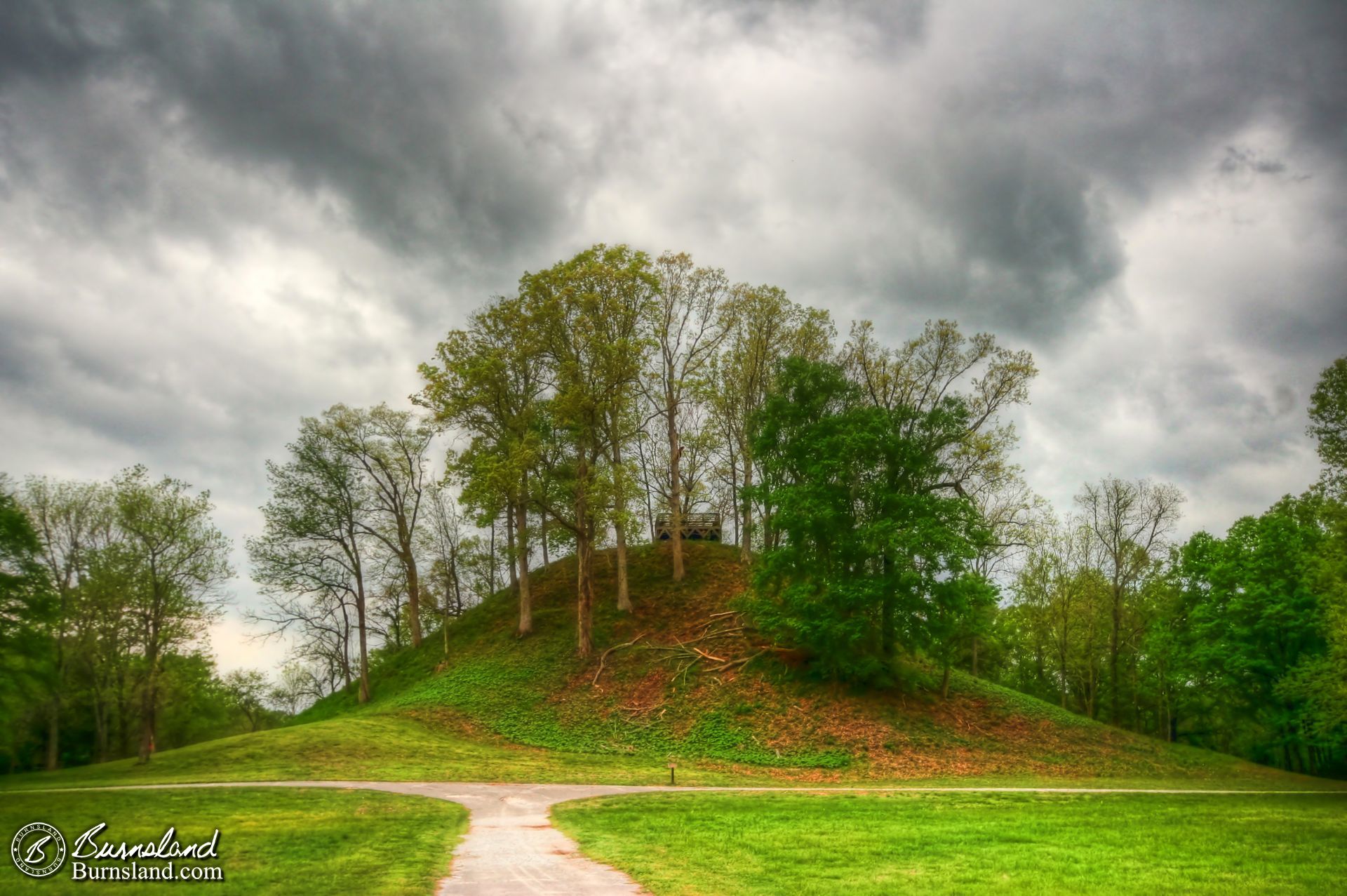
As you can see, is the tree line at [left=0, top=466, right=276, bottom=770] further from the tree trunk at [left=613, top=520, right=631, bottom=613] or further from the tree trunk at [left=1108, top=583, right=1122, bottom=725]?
the tree trunk at [left=1108, top=583, right=1122, bottom=725]

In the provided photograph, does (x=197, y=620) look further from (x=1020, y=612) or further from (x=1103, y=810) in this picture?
(x=1020, y=612)

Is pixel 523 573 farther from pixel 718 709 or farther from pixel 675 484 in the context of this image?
pixel 718 709

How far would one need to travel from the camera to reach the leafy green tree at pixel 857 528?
31.0 metres

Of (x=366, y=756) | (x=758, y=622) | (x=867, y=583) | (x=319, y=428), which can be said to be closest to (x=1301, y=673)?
(x=867, y=583)

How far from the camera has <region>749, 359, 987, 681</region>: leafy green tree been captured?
3105cm

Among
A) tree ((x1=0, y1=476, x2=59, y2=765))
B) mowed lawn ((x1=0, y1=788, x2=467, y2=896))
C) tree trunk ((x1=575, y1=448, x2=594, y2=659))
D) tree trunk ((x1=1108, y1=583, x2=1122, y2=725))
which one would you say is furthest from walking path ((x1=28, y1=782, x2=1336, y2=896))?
tree trunk ((x1=1108, y1=583, x2=1122, y2=725))

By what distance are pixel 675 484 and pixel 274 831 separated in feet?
95.4

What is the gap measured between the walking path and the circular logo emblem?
5912mm

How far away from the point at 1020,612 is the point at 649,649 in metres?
28.4

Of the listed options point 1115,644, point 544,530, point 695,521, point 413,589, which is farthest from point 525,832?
point 1115,644

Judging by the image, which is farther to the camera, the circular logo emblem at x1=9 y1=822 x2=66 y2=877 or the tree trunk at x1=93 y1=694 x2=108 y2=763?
the tree trunk at x1=93 y1=694 x2=108 y2=763

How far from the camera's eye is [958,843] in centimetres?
1409

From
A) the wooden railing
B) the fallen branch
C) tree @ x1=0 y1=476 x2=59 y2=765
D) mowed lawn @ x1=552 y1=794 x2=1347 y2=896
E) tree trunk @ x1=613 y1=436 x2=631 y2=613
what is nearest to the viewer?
mowed lawn @ x1=552 y1=794 x2=1347 y2=896

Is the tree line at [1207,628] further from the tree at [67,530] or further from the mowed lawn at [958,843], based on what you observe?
the tree at [67,530]
